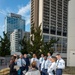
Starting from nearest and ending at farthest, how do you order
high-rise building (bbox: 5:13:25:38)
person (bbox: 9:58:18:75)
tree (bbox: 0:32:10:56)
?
person (bbox: 9:58:18:75) → tree (bbox: 0:32:10:56) → high-rise building (bbox: 5:13:25:38)

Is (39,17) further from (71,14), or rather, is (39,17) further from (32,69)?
(32,69)

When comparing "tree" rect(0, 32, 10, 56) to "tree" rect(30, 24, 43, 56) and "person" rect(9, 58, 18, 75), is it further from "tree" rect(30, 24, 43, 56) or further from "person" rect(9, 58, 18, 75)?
"person" rect(9, 58, 18, 75)

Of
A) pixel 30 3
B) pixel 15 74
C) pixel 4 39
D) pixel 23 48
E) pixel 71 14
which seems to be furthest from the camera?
pixel 30 3

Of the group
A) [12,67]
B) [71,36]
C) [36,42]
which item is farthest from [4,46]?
[12,67]

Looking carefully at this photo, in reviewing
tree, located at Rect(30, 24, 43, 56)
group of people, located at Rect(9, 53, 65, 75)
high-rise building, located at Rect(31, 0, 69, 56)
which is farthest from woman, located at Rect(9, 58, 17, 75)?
high-rise building, located at Rect(31, 0, 69, 56)

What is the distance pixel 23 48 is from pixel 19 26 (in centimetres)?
14698

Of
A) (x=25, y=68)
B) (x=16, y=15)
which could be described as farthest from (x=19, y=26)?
(x=25, y=68)

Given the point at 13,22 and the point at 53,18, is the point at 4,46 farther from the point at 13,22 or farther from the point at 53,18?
the point at 13,22

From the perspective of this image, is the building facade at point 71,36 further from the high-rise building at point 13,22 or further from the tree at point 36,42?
the high-rise building at point 13,22

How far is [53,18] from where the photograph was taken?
160250 millimetres

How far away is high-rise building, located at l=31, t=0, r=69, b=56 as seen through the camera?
144363mm

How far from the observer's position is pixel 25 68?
2250cm

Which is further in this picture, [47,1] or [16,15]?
[16,15]

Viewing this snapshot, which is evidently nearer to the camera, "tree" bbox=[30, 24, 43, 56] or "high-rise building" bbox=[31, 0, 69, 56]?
"tree" bbox=[30, 24, 43, 56]
